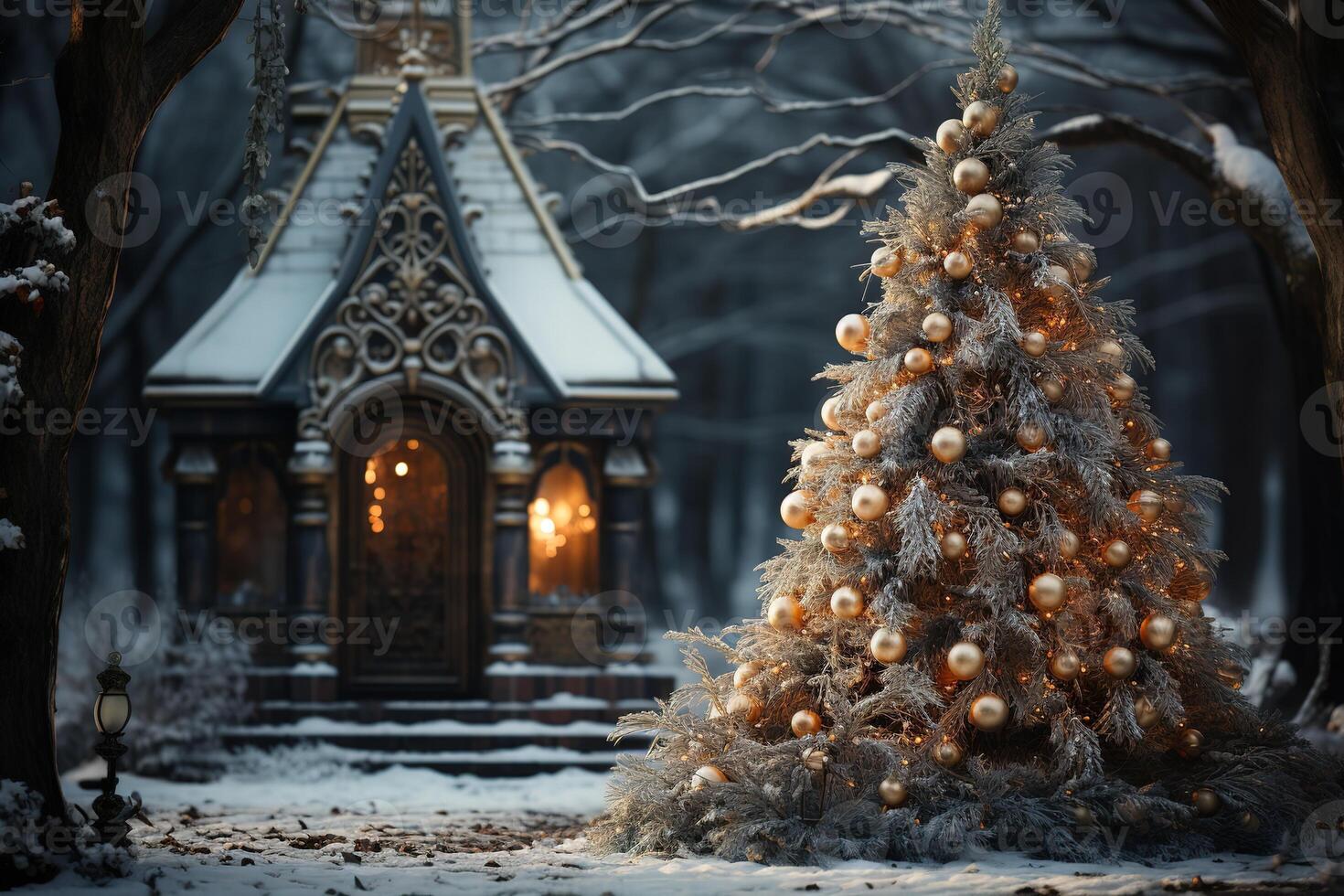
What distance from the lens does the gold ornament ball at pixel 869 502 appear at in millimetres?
7277

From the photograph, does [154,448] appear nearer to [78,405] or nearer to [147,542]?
[147,542]

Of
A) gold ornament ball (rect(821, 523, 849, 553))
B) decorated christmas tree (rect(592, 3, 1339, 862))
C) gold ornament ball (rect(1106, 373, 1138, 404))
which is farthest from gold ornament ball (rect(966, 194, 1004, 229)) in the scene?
gold ornament ball (rect(821, 523, 849, 553))

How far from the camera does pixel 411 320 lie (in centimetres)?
1262

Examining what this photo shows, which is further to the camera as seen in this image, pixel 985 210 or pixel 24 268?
pixel 985 210

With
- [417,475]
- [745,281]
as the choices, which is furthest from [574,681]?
[745,281]

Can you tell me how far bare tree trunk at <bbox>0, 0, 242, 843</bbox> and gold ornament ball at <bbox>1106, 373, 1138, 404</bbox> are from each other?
15.8ft

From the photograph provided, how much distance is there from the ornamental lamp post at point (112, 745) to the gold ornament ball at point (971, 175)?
473 centimetres

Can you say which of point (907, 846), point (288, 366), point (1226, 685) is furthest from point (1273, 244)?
point (288, 366)

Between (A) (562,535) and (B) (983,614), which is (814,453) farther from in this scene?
(A) (562,535)

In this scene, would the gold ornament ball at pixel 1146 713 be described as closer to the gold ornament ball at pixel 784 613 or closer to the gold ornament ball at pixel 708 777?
the gold ornament ball at pixel 784 613

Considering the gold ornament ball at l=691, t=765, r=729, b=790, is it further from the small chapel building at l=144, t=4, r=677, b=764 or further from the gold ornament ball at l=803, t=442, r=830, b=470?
the small chapel building at l=144, t=4, r=677, b=764

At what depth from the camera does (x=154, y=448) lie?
2211 cm

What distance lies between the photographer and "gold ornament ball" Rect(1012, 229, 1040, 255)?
24.6 feet

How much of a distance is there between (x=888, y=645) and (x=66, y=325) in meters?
4.19
